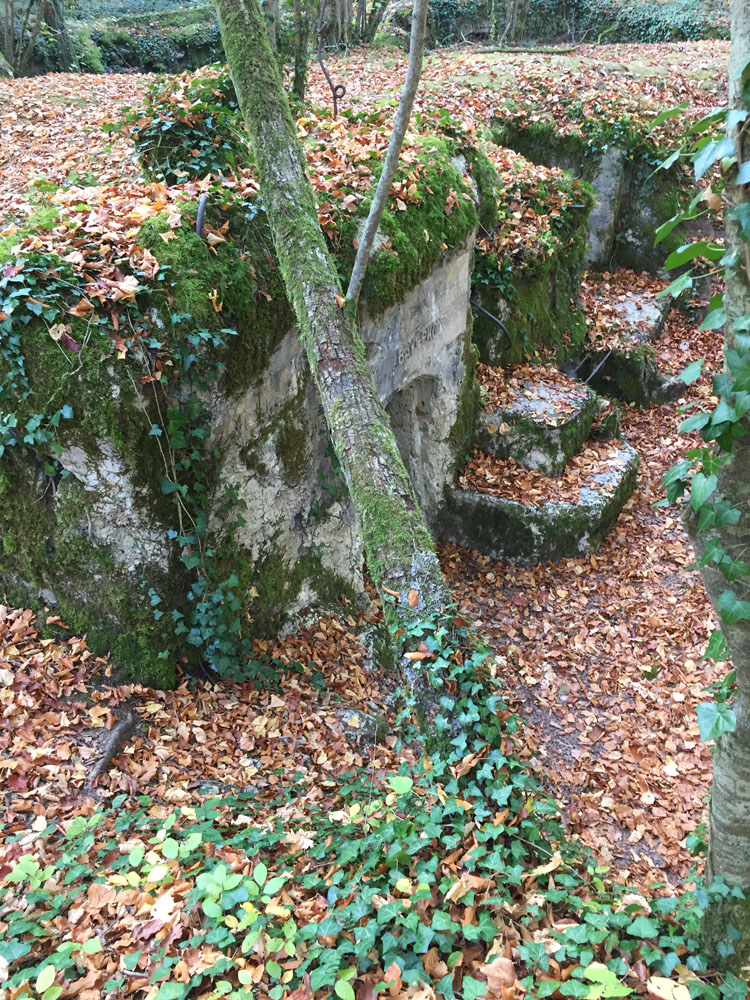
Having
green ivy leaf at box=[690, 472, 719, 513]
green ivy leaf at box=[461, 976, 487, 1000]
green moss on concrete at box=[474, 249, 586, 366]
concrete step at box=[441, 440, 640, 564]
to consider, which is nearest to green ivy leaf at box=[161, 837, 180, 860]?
green ivy leaf at box=[461, 976, 487, 1000]

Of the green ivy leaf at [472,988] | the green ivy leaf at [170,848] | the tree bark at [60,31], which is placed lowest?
the green ivy leaf at [170,848]

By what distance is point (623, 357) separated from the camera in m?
9.84

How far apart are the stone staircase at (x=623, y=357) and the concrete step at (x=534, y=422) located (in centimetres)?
166

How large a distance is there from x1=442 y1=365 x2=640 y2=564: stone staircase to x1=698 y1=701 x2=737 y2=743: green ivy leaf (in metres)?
5.14

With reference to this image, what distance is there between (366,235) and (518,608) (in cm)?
418

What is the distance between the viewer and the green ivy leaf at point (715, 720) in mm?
2141

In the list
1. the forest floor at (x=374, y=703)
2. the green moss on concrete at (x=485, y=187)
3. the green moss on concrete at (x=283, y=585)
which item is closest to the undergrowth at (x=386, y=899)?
the forest floor at (x=374, y=703)

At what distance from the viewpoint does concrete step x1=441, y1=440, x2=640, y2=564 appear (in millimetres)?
7297

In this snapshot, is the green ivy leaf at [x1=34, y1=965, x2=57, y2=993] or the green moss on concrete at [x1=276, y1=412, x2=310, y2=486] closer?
the green ivy leaf at [x1=34, y1=965, x2=57, y2=993]

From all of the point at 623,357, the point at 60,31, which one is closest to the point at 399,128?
the point at 623,357

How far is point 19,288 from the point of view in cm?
395

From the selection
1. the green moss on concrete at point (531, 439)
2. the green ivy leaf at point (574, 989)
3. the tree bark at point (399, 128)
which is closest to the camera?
the green ivy leaf at point (574, 989)

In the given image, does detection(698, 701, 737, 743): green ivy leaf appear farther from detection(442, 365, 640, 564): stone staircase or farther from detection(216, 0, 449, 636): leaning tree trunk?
detection(442, 365, 640, 564): stone staircase

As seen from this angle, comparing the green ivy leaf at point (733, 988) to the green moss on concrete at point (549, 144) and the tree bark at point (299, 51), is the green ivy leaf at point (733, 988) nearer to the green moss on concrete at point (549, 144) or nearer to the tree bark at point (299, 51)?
the tree bark at point (299, 51)
